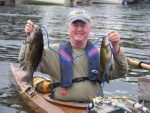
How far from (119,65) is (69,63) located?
0.83 metres

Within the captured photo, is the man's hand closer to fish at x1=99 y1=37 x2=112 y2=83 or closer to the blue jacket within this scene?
fish at x1=99 y1=37 x2=112 y2=83

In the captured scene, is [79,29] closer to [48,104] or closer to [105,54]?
[105,54]

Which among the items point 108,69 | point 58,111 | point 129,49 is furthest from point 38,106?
point 129,49

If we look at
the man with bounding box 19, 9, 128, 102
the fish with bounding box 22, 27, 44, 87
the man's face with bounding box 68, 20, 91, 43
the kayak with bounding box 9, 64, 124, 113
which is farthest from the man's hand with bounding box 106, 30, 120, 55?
the fish with bounding box 22, 27, 44, 87

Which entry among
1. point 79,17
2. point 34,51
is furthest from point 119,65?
point 34,51

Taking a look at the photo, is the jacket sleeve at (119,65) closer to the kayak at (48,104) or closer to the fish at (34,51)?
the kayak at (48,104)

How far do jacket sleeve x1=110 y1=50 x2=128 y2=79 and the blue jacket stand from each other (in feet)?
1.09

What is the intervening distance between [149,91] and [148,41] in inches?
460

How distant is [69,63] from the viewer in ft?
20.4

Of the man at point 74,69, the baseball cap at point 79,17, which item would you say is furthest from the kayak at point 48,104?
the baseball cap at point 79,17

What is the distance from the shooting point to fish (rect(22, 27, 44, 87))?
5595mm

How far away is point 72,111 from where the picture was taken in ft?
20.7

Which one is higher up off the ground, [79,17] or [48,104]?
[79,17]

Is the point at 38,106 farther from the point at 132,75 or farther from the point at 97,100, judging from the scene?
the point at 132,75
